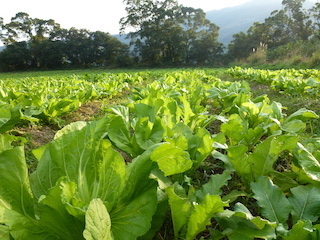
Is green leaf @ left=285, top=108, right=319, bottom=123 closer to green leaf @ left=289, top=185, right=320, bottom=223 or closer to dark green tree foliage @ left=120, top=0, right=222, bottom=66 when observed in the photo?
green leaf @ left=289, top=185, right=320, bottom=223

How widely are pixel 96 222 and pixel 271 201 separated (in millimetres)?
822

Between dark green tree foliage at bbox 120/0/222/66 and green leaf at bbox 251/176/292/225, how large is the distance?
38.6 metres

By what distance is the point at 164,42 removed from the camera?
1634 inches

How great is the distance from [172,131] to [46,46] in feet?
154

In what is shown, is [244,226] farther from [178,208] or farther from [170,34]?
A: [170,34]

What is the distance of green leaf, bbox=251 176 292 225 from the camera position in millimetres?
1083

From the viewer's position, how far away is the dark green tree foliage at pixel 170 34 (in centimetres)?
3959

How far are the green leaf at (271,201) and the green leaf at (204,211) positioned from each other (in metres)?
0.33

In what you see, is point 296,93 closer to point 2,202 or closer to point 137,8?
point 2,202

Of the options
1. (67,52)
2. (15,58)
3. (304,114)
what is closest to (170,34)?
(67,52)

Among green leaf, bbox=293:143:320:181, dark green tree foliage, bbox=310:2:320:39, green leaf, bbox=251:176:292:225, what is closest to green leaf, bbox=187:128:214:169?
green leaf, bbox=251:176:292:225

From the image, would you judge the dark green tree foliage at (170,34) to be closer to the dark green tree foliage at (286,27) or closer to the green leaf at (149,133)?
the dark green tree foliage at (286,27)

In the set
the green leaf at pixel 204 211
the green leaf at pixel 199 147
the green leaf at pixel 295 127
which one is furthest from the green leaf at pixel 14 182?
the green leaf at pixel 295 127

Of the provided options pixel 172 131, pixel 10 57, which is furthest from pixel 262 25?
pixel 172 131
